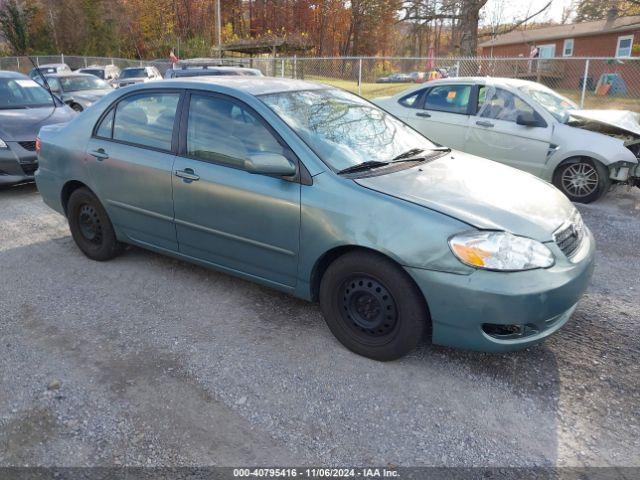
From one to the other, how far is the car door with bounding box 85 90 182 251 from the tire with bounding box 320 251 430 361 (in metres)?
1.54

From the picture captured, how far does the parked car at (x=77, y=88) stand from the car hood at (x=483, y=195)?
13.1m

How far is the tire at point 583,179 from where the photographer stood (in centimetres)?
671

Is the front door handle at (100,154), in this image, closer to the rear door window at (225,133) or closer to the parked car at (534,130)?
the rear door window at (225,133)

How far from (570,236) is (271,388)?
2.00m

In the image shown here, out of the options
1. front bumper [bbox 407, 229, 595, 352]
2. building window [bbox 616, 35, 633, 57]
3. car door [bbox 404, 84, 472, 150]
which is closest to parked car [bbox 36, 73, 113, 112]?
car door [bbox 404, 84, 472, 150]

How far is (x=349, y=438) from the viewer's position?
102 inches

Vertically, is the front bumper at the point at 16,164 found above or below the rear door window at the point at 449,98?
below

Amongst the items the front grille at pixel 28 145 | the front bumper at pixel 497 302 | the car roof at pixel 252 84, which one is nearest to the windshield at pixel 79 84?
the front grille at pixel 28 145

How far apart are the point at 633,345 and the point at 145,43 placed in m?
46.7

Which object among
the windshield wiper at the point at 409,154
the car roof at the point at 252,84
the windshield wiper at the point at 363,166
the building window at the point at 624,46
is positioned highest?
the building window at the point at 624,46

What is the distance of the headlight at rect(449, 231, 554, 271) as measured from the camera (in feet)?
9.08

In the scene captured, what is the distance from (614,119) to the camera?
23.6 ft

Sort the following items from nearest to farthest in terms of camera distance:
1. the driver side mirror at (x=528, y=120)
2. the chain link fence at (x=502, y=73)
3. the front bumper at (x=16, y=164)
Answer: the front bumper at (x=16, y=164)
the driver side mirror at (x=528, y=120)
the chain link fence at (x=502, y=73)

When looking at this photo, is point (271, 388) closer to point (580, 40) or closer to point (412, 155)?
point (412, 155)
